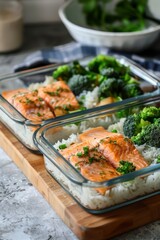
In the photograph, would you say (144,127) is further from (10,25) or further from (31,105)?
(10,25)

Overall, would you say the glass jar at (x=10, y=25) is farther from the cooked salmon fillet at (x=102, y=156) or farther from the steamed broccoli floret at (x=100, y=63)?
the cooked salmon fillet at (x=102, y=156)

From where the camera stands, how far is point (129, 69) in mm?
3082

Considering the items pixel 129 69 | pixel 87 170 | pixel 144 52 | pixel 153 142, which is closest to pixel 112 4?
pixel 144 52

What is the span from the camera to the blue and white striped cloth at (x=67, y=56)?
11.1 ft

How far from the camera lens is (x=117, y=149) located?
7.70 feet

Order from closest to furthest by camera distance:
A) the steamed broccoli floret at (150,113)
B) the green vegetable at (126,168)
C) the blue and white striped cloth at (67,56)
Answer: the green vegetable at (126,168), the steamed broccoli floret at (150,113), the blue and white striped cloth at (67,56)

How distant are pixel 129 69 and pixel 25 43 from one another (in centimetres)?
103

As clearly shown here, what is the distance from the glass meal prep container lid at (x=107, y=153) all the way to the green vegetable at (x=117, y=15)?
1.02 metres

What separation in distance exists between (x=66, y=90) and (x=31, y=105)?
0.22m

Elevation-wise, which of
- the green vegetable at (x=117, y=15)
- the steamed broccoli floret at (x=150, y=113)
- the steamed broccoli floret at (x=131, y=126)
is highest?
the steamed broccoli floret at (x=150, y=113)

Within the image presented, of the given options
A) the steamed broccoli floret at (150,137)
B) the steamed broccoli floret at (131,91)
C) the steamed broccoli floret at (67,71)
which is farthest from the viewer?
the steamed broccoli floret at (67,71)

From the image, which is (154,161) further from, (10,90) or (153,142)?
(10,90)

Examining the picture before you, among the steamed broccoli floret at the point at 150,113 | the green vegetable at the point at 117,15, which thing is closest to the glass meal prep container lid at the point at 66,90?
the steamed broccoli floret at the point at 150,113

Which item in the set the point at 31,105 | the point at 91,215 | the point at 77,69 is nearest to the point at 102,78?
the point at 77,69
